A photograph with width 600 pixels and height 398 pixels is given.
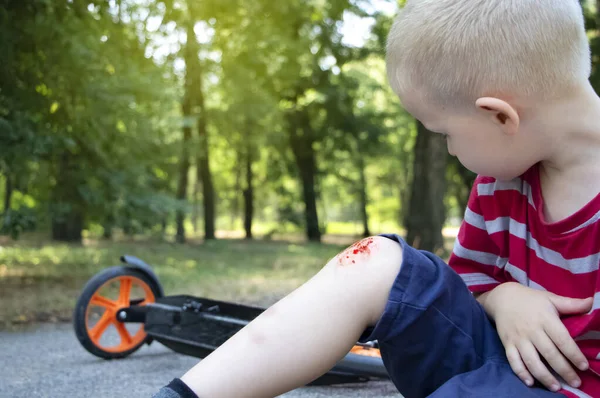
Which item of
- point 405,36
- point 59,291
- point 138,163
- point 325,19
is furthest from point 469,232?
point 325,19

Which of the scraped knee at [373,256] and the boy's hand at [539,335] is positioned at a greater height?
the scraped knee at [373,256]

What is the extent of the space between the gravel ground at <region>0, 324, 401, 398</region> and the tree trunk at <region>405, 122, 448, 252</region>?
20.6ft

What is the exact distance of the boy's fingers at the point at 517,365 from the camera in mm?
1173

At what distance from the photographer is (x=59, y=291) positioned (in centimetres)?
574

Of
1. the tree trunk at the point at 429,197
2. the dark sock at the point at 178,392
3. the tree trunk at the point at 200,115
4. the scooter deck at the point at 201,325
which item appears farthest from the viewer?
the tree trunk at the point at 200,115

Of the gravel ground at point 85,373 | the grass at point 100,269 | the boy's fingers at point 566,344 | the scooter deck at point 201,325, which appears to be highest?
the boy's fingers at point 566,344

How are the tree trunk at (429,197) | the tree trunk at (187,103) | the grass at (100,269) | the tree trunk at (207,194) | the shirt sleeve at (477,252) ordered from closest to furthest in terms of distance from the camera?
the shirt sleeve at (477,252) → the grass at (100,269) → the tree trunk at (429,197) → the tree trunk at (187,103) → the tree trunk at (207,194)

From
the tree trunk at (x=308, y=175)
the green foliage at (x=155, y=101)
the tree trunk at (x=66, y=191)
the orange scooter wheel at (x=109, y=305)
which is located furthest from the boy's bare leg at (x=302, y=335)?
the tree trunk at (x=308, y=175)

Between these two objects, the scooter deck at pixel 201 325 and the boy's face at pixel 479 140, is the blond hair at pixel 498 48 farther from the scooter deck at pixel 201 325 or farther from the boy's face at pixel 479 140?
the scooter deck at pixel 201 325

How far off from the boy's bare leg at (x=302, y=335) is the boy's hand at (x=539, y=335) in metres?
0.29

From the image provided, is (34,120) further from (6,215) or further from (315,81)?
(315,81)

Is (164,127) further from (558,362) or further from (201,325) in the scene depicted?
(558,362)

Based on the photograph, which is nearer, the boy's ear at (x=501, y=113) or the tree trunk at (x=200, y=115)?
the boy's ear at (x=501, y=113)

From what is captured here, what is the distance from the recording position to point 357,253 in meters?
1.16
